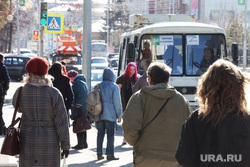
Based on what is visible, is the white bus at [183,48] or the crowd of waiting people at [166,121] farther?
the white bus at [183,48]

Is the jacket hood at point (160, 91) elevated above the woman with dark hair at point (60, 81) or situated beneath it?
elevated above

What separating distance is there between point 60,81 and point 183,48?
570 centimetres

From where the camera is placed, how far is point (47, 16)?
25844 mm

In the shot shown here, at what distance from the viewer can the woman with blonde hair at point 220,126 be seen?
387 centimetres

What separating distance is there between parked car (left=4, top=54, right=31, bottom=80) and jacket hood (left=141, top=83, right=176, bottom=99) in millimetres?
32383

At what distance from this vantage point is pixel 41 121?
6340 mm

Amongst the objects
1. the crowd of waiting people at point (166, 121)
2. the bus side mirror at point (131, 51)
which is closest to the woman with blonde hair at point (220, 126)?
the crowd of waiting people at point (166, 121)

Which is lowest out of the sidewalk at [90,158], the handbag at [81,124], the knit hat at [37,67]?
the sidewalk at [90,158]

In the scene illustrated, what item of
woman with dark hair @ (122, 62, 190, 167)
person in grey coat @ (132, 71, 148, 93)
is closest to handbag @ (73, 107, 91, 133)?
person in grey coat @ (132, 71, 148, 93)

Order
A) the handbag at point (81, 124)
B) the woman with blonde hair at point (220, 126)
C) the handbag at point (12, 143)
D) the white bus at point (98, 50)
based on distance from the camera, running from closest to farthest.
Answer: the woman with blonde hair at point (220, 126) < the handbag at point (12, 143) < the handbag at point (81, 124) < the white bus at point (98, 50)

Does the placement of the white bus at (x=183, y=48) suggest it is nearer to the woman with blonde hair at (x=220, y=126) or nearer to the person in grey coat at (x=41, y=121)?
the person in grey coat at (x=41, y=121)

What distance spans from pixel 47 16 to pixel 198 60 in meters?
11.8

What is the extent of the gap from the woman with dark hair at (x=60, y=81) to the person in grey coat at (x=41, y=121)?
12.3 feet

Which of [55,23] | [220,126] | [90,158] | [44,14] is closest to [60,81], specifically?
[90,158]
